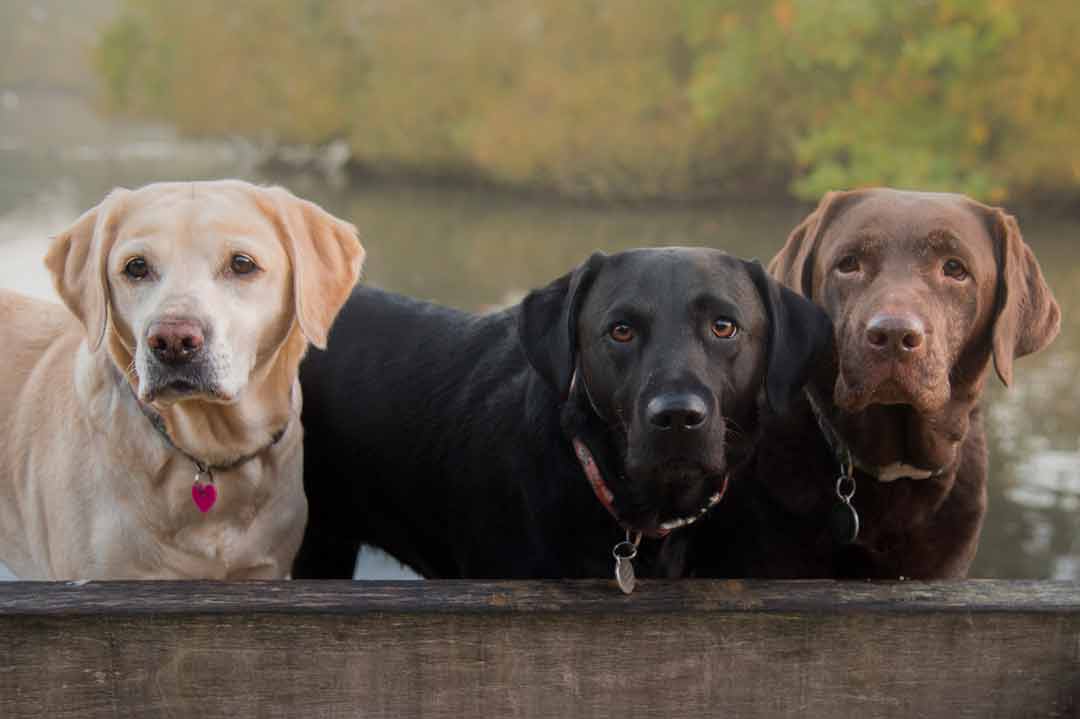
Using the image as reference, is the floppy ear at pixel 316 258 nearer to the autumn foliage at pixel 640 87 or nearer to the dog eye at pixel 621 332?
the dog eye at pixel 621 332

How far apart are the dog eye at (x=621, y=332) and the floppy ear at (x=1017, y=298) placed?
81 cm

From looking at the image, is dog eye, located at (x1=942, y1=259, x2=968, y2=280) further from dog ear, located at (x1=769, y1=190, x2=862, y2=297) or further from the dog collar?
the dog collar

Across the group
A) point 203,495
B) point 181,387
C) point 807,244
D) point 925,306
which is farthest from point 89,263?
point 925,306

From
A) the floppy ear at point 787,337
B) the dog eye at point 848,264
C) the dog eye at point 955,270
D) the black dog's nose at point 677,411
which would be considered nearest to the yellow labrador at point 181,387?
the black dog's nose at point 677,411

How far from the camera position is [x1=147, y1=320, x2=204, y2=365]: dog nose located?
208 cm

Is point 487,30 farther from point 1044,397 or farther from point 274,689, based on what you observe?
point 274,689

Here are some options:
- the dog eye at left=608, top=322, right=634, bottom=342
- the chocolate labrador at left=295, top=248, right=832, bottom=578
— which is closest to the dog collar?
the chocolate labrador at left=295, top=248, right=832, bottom=578

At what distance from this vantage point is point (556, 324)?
7.42 feet

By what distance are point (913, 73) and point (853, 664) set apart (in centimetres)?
1550

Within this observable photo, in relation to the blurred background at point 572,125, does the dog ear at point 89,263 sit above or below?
below

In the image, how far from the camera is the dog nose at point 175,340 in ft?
A: 6.83

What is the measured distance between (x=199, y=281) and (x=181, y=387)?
0.69 feet

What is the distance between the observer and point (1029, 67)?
14664 mm

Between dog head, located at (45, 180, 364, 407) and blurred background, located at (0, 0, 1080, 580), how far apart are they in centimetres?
108
